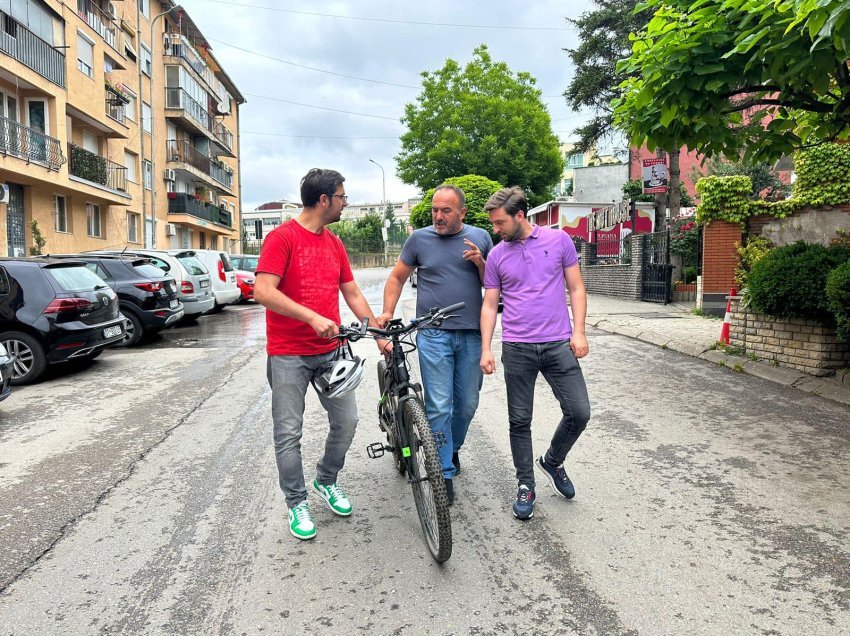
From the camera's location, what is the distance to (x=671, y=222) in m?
19.8

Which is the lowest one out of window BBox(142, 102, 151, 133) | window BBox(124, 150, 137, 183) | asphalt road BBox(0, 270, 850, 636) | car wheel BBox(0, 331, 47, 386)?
asphalt road BBox(0, 270, 850, 636)

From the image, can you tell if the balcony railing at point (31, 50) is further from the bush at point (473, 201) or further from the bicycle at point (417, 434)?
the bicycle at point (417, 434)

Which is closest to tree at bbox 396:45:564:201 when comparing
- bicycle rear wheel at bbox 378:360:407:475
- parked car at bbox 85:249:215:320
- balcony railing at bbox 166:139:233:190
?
balcony railing at bbox 166:139:233:190

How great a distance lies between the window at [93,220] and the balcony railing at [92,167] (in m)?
1.10

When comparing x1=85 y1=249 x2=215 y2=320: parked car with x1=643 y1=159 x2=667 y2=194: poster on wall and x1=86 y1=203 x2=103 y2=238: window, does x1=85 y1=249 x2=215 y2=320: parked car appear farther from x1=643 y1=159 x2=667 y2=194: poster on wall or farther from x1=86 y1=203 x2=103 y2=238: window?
x1=86 y1=203 x2=103 y2=238: window

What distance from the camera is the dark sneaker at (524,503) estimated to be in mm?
3935

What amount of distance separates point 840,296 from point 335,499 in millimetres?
5435

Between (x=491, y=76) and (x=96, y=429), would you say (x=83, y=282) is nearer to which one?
(x=96, y=429)

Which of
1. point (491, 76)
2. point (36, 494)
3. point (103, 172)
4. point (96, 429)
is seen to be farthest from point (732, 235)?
point (491, 76)

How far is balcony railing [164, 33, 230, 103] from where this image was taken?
1474 inches

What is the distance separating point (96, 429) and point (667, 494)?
188 inches

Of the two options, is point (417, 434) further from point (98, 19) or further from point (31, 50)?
point (98, 19)

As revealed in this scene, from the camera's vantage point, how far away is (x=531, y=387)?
406 cm

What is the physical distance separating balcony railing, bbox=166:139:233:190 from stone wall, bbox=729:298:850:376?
33.9 meters
